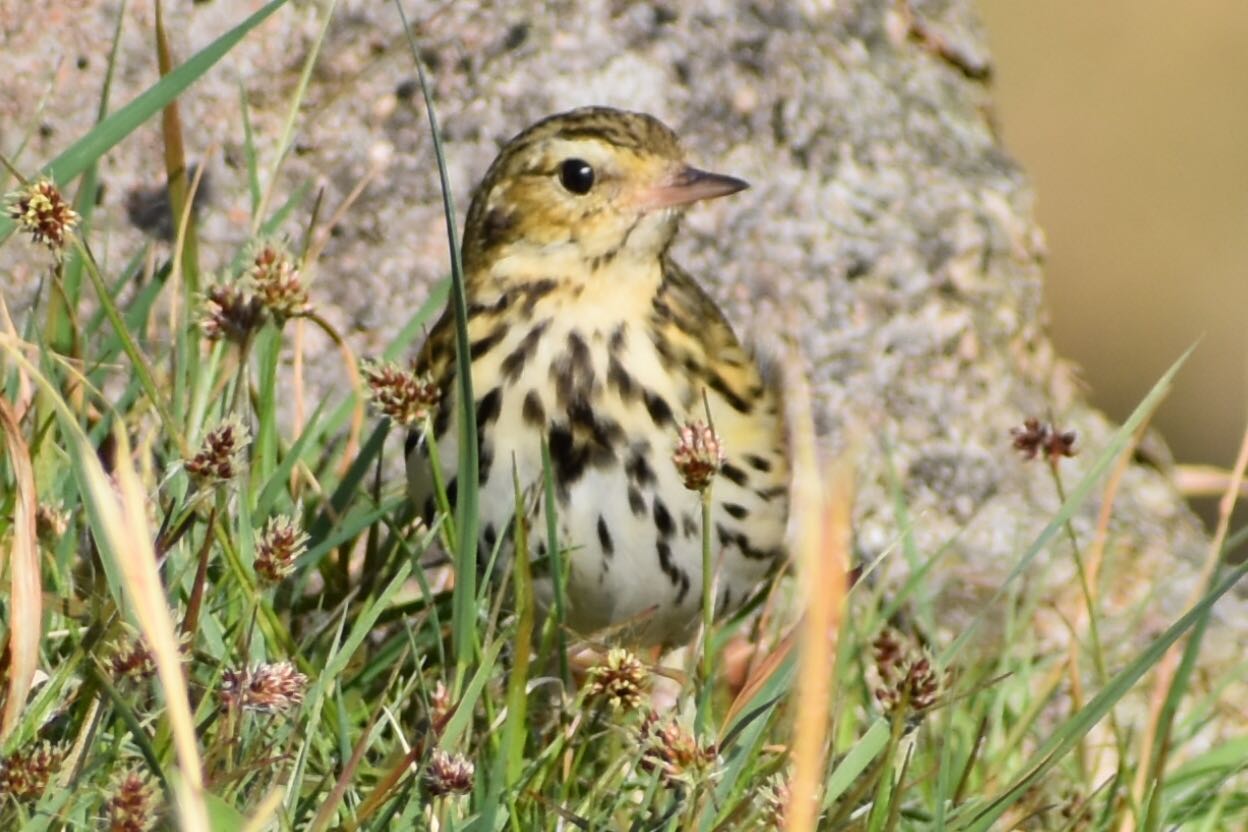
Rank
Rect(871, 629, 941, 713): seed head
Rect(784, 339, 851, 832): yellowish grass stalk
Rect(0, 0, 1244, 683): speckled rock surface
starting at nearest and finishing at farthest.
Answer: Rect(784, 339, 851, 832): yellowish grass stalk < Rect(871, 629, 941, 713): seed head < Rect(0, 0, 1244, 683): speckled rock surface

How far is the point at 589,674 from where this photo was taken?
9.30 ft

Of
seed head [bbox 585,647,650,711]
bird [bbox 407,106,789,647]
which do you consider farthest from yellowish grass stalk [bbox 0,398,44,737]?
bird [bbox 407,106,789,647]

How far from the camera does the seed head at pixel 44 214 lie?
2.83 metres

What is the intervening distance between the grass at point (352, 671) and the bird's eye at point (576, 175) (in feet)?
1.04

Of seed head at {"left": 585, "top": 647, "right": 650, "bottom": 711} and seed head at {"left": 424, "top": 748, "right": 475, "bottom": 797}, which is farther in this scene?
seed head at {"left": 585, "top": 647, "right": 650, "bottom": 711}

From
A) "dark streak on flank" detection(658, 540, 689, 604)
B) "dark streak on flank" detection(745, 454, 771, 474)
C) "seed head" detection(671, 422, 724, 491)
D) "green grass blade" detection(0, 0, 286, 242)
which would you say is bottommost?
"dark streak on flank" detection(658, 540, 689, 604)

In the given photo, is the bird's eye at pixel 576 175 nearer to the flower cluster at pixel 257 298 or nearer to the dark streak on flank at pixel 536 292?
the dark streak on flank at pixel 536 292

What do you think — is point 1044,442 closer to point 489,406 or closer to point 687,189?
point 687,189

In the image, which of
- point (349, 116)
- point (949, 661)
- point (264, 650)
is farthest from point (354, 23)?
point (949, 661)

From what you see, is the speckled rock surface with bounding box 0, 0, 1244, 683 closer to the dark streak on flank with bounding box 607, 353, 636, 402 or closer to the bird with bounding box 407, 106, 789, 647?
the bird with bounding box 407, 106, 789, 647

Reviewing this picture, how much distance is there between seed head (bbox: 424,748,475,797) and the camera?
8.36 ft

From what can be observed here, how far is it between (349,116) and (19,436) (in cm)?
211

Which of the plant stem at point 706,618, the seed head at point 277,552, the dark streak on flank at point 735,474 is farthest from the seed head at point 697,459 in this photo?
the dark streak on flank at point 735,474

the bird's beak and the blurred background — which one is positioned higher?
the bird's beak
